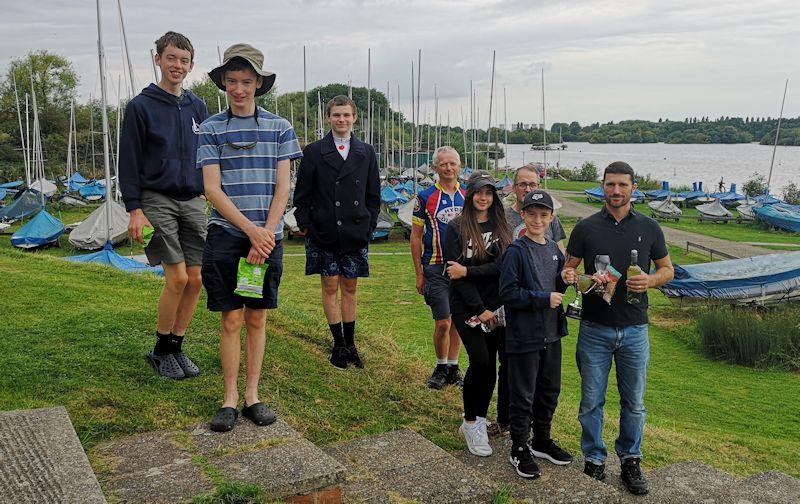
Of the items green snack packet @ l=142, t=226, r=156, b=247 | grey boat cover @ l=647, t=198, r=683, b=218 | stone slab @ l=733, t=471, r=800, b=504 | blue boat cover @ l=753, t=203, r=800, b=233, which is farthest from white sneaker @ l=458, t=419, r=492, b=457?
grey boat cover @ l=647, t=198, r=683, b=218

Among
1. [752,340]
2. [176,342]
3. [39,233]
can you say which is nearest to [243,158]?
[176,342]

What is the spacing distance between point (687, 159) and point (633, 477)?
122m

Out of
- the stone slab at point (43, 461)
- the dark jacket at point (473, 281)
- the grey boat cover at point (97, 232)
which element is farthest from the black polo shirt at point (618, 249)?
the grey boat cover at point (97, 232)

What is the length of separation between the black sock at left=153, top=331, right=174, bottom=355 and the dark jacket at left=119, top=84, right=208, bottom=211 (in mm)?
866

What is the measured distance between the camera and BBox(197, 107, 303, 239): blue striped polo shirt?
3875 millimetres

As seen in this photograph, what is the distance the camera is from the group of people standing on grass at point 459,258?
388 centimetres

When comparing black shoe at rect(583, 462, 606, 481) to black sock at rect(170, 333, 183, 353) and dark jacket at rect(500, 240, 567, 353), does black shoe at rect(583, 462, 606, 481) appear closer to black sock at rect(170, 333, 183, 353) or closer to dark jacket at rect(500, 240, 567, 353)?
dark jacket at rect(500, 240, 567, 353)

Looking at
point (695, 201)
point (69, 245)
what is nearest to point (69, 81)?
point (69, 245)

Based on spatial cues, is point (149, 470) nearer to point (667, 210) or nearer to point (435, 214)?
point (435, 214)

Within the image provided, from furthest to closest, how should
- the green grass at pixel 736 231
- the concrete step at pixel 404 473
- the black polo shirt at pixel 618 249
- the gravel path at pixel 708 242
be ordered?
the green grass at pixel 736 231, the gravel path at pixel 708 242, the black polo shirt at pixel 618 249, the concrete step at pixel 404 473

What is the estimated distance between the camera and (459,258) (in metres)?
4.53

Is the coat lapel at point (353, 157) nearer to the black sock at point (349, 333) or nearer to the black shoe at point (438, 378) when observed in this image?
the black sock at point (349, 333)

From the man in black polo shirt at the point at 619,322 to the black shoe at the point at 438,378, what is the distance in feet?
4.41

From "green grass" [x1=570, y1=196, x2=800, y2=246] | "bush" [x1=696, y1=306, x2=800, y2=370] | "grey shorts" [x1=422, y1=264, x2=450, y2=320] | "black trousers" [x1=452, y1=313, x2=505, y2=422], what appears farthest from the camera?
"green grass" [x1=570, y1=196, x2=800, y2=246]
